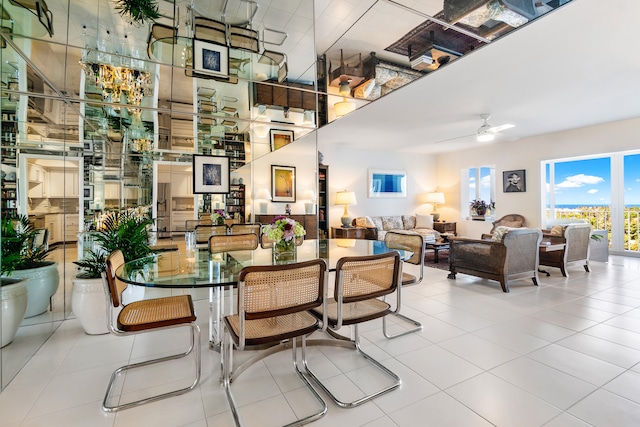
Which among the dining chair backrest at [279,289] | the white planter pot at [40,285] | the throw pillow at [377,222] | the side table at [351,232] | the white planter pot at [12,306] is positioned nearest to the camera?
the dining chair backrest at [279,289]

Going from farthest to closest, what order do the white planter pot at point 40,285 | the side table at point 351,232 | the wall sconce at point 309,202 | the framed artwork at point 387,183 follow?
the framed artwork at point 387,183 → the side table at point 351,232 → the wall sconce at point 309,202 → the white planter pot at point 40,285

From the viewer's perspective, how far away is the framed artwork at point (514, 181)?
6961 millimetres

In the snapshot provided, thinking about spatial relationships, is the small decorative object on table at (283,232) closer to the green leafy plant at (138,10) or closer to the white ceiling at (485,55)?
the white ceiling at (485,55)

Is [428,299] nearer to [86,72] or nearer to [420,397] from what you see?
[420,397]

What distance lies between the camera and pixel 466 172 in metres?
8.23

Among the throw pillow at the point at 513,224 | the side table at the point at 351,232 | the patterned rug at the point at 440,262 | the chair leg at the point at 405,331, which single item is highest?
the throw pillow at the point at 513,224

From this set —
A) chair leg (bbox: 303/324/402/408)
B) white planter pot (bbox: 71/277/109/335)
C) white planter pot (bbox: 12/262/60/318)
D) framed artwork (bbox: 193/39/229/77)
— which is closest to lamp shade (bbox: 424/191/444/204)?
framed artwork (bbox: 193/39/229/77)

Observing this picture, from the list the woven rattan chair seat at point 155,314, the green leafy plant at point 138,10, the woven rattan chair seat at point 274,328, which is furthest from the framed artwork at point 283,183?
the woven rattan chair seat at point 274,328

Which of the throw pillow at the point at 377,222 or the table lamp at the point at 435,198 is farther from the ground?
the table lamp at the point at 435,198

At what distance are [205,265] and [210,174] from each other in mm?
3127

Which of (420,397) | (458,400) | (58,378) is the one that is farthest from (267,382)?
(58,378)

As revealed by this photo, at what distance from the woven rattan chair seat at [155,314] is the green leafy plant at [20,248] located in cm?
111

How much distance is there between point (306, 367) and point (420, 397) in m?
0.71

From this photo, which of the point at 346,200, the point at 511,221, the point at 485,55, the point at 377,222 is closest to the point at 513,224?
the point at 511,221
